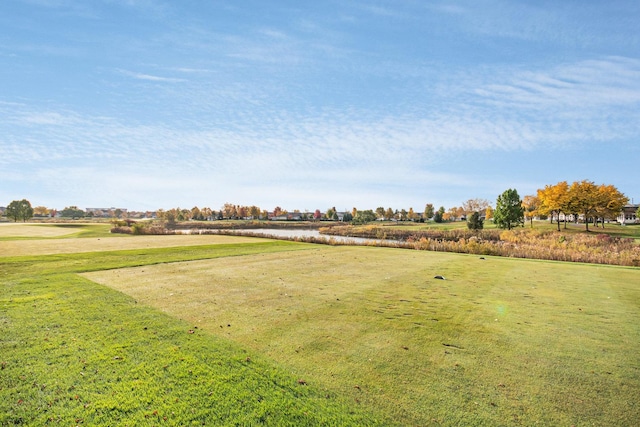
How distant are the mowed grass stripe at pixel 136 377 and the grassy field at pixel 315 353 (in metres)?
0.02

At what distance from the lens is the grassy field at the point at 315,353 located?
4152 millimetres

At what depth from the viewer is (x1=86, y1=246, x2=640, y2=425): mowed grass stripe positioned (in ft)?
14.3

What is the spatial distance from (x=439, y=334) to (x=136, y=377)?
5.25 metres

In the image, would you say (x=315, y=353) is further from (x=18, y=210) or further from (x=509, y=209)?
(x=18, y=210)

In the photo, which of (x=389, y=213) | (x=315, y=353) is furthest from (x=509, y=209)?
(x=389, y=213)

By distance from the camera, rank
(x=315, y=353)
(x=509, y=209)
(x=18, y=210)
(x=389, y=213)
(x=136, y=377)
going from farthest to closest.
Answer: (x=389, y=213), (x=18, y=210), (x=509, y=209), (x=315, y=353), (x=136, y=377)

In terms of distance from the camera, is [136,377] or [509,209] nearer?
[136,377]

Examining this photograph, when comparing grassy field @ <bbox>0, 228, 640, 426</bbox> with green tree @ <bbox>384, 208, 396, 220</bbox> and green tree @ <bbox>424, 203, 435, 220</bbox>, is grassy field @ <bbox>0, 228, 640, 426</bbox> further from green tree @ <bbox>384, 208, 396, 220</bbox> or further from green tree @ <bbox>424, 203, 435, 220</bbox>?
green tree @ <bbox>384, 208, 396, 220</bbox>

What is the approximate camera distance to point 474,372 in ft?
16.6

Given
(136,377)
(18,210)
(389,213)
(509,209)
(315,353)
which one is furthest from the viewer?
(389,213)

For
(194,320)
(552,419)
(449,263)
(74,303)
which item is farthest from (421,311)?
(449,263)

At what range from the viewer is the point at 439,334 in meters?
6.58

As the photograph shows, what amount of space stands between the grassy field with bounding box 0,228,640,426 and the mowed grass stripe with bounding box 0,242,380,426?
2 centimetres

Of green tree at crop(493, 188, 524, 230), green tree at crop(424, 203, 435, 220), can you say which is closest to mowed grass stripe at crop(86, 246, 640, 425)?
green tree at crop(493, 188, 524, 230)
